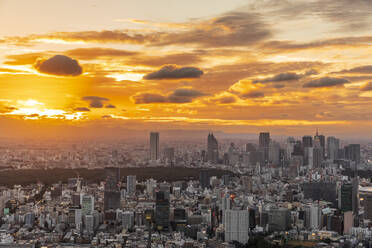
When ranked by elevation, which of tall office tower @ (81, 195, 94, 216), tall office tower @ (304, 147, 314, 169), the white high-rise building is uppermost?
tall office tower @ (304, 147, 314, 169)

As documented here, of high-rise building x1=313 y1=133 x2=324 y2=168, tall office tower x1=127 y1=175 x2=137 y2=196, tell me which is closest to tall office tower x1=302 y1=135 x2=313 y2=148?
high-rise building x1=313 y1=133 x2=324 y2=168

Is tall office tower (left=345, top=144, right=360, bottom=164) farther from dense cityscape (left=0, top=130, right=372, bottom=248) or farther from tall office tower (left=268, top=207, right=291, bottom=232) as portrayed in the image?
tall office tower (left=268, top=207, right=291, bottom=232)

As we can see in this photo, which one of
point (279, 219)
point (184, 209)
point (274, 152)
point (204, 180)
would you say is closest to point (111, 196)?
point (184, 209)

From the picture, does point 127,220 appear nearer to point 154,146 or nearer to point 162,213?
point 162,213

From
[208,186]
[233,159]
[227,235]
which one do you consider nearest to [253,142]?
[233,159]

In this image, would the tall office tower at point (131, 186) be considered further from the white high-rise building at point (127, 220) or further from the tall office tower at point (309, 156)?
the tall office tower at point (309, 156)

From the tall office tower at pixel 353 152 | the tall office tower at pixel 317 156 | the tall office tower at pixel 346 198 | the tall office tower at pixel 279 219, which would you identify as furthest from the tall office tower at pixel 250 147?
the tall office tower at pixel 279 219
